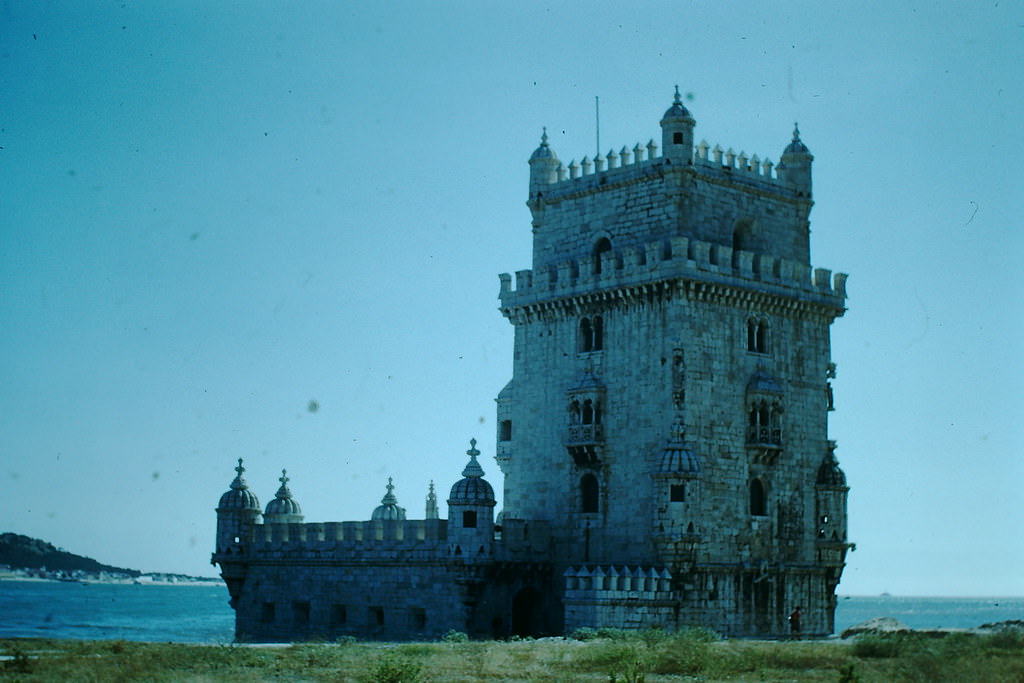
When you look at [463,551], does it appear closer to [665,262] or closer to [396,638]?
[396,638]

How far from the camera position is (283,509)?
196 ft

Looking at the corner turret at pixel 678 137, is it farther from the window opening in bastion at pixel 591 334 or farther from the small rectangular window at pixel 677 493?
the small rectangular window at pixel 677 493

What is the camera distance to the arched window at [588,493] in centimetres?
4803

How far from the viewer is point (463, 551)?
46.7 meters

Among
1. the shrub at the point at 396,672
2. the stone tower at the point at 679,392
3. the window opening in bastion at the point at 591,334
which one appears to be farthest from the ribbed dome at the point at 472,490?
the shrub at the point at 396,672

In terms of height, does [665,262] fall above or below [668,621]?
above

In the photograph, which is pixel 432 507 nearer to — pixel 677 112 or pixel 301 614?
pixel 301 614

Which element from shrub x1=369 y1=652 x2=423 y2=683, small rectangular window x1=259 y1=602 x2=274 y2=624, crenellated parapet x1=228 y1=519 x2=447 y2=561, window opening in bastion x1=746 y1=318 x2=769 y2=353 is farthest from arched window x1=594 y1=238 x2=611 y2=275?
shrub x1=369 y1=652 x2=423 y2=683

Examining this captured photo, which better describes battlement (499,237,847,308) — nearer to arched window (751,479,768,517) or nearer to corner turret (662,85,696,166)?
corner turret (662,85,696,166)

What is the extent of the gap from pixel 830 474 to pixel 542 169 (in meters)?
14.7

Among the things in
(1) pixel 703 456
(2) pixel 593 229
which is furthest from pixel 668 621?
(2) pixel 593 229

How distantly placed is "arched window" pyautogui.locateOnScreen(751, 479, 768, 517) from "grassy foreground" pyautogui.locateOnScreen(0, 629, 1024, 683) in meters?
8.21

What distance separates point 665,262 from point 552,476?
28.0ft

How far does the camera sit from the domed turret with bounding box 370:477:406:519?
61938 millimetres
